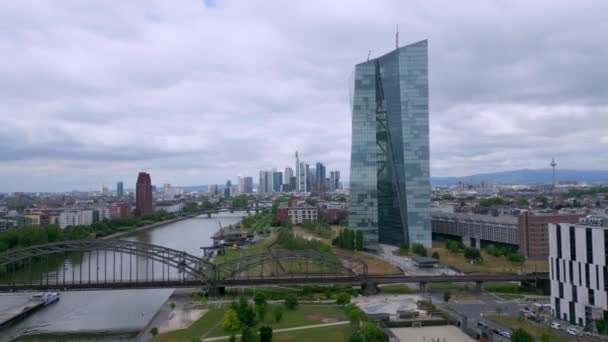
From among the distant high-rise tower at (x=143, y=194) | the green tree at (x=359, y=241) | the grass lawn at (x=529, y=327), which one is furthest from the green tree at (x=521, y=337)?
the distant high-rise tower at (x=143, y=194)

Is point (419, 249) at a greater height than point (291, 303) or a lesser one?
greater

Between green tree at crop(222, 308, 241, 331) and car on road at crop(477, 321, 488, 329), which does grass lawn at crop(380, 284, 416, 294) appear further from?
green tree at crop(222, 308, 241, 331)

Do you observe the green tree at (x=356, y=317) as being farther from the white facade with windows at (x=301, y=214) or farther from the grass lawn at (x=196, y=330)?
the white facade with windows at (x=301, y=214)

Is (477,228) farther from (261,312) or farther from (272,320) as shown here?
(261,312)

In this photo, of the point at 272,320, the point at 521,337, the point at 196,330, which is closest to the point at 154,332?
the point at 196,330

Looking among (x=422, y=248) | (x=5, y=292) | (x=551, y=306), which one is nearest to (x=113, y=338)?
(x=5, y=292)

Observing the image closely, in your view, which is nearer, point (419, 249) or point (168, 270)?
point (168, 270)
